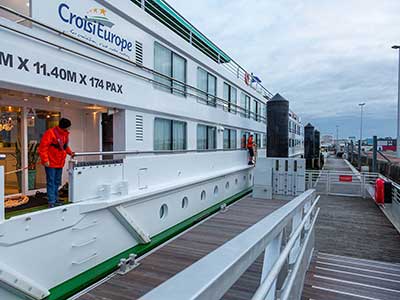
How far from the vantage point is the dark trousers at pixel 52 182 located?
4898mm

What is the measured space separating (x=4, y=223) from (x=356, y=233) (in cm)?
809

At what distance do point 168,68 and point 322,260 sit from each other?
5.99 meters

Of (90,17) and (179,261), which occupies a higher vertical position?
(90,17)

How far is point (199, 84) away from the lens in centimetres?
1039

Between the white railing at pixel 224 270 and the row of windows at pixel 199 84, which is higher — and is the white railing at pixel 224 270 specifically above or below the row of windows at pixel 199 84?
below

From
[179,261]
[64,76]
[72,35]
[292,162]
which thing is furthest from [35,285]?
[292,162]

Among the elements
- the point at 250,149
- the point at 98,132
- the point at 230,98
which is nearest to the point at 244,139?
the point at 250,149

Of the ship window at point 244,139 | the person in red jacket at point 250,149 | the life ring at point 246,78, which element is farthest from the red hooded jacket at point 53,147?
the life ring at point 246,78

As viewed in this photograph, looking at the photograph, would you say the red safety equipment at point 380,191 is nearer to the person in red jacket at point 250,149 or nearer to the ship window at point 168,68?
the person in red jacket at point 250,149

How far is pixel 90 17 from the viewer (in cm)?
568

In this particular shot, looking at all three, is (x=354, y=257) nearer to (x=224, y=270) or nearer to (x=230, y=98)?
(x=224, y=270)

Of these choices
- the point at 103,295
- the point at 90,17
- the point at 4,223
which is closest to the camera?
the point at 4,223

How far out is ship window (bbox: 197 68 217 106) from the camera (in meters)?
10.4

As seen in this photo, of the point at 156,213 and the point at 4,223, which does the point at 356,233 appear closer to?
the point at 156,213
